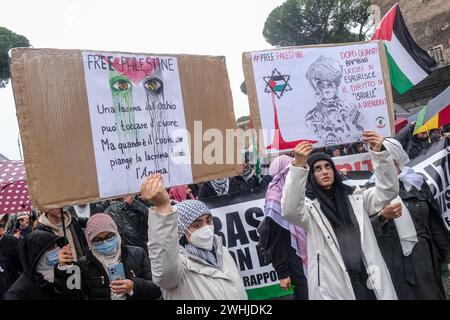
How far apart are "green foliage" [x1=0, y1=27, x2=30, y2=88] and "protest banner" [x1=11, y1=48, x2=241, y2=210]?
3350cm

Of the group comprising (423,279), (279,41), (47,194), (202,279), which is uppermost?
(279,41)

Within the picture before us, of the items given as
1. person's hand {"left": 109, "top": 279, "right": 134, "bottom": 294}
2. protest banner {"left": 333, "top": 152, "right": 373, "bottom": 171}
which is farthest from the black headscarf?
person's hand {"left": 109, "top": 279, "right": 134, "bottom": 294}

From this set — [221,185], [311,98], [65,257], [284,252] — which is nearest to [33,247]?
[65,257]

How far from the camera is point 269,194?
342cm

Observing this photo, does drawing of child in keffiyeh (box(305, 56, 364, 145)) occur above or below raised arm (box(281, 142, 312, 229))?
above

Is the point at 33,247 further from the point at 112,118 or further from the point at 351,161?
the point at 351,161

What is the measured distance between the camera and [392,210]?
109 inches

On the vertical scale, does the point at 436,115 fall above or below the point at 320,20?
below

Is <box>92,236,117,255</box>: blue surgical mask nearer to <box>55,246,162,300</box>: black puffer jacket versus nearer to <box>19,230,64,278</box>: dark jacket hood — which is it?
<box>55,246,162,300</box>: black puffer jacket

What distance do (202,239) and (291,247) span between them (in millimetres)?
1172

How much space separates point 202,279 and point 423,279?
167 centimetres

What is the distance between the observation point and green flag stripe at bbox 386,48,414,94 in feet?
14.2

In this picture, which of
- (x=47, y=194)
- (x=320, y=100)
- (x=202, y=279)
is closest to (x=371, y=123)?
(x=320, y=100)
